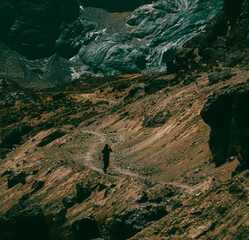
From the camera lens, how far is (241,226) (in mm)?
9688

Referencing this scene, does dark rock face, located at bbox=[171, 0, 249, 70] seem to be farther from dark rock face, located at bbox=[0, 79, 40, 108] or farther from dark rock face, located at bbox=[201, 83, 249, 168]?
dark rock face, located at bbox=[0, 79, 40, 108]

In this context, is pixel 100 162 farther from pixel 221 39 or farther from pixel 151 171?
pixel 221 39

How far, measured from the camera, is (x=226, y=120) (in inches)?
703

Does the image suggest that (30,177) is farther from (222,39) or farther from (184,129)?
(222,39)

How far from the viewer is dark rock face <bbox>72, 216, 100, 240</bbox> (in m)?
14.8

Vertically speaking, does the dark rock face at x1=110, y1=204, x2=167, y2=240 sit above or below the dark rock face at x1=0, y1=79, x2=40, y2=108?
below

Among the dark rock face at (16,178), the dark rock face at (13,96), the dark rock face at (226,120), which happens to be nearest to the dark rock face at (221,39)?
the dark rock face at (226,120)

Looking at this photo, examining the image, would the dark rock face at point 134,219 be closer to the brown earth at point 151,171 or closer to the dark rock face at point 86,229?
the brown earth at point 151,171

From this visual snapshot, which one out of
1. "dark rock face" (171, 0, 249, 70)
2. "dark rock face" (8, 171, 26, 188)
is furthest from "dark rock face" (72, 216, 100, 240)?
"dark rock face" (171, 0, 249, 70)

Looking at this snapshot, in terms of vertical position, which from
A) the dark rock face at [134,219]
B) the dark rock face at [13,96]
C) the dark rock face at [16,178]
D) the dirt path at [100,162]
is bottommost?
the dirt path at [100,162]

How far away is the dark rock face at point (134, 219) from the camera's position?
13031 mm

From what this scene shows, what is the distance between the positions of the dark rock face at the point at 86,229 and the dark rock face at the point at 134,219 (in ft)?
5.01

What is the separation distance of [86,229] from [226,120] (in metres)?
8.86

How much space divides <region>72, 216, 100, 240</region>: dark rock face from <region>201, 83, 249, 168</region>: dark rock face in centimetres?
683
